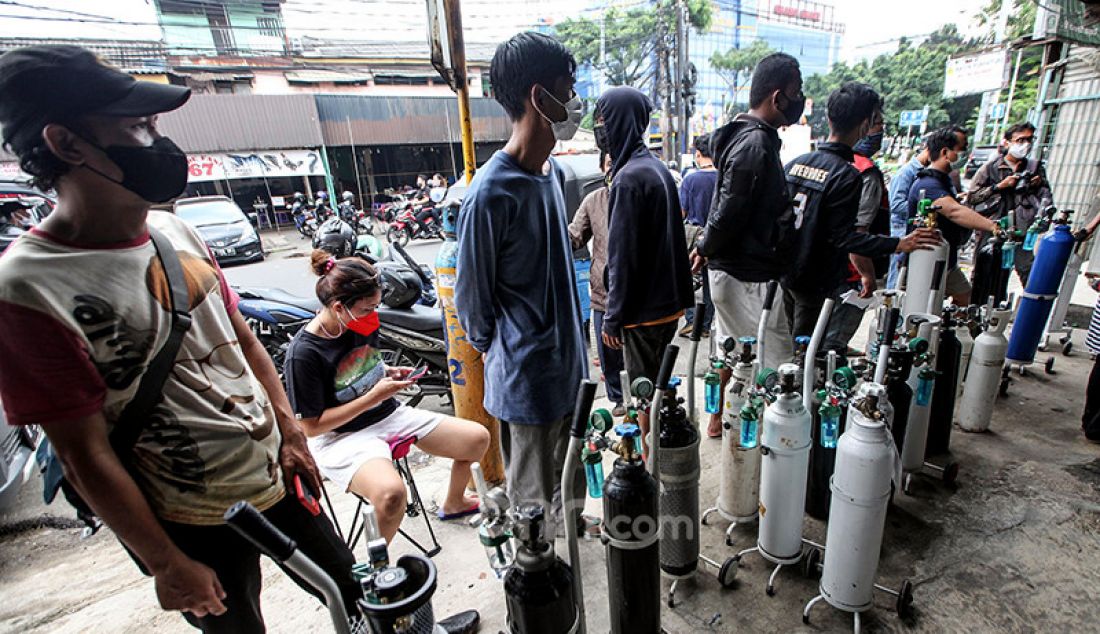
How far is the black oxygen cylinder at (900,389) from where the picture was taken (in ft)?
6.87

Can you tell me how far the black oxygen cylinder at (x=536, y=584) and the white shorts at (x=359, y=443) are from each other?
1.02 meters

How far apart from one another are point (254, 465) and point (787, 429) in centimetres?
173

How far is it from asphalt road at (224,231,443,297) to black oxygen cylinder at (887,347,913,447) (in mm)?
7292

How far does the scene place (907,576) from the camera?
6.84 feet

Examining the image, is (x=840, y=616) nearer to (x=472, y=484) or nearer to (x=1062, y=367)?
(x=472, y=484)

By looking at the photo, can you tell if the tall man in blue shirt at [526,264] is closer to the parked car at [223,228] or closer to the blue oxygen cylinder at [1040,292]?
the blue oxygen cylinder at [1040,292]

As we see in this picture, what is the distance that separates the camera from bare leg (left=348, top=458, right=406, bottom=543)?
1.97 metres

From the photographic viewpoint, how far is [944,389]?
2695 mm

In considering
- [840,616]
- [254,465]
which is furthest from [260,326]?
[840,616]

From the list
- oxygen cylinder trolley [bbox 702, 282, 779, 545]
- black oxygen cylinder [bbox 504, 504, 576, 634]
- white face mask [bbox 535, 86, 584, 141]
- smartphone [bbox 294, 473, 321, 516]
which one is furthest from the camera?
oxygen cylinder trolley [bbox 702, 282, 779, 545]

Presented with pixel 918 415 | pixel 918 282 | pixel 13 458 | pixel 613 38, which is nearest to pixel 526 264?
pixel 918 415

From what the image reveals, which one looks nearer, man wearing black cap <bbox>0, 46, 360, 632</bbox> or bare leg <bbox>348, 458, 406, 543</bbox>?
man wearing black cap <bbox>0, 46, 360, 632</bbox>

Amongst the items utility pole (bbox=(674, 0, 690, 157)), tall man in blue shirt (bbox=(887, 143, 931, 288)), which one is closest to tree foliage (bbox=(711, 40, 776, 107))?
utility pole (bbox=(674, 0, 690, 157))

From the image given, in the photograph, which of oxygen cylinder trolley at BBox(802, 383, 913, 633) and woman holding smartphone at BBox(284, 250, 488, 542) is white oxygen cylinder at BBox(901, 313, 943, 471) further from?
woman holding smartphone at BBox(284, 250, 488, 542)
